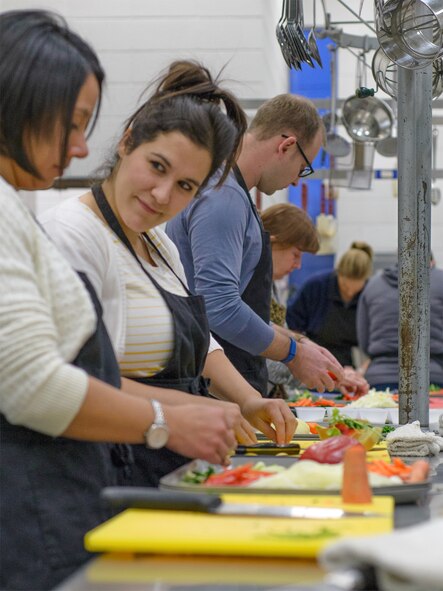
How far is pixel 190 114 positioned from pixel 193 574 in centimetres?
107

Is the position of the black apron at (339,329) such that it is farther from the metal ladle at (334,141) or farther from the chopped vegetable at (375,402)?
the chopped vegetable at (375,402)

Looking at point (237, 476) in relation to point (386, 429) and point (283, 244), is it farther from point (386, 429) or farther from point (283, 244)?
point (283, 244)

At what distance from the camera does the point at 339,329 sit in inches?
257

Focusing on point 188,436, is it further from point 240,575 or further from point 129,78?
point 129,78

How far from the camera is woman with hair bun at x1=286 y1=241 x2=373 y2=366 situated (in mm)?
6430

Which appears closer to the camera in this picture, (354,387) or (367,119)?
(354,387)

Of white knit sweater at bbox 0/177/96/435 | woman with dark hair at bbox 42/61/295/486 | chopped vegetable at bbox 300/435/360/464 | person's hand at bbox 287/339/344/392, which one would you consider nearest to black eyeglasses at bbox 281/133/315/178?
person's hand at bbox 287/339/344/392

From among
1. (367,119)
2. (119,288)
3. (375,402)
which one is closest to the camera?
(119,288)

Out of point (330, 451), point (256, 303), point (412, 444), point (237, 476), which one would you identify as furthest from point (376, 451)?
point (256, 303)

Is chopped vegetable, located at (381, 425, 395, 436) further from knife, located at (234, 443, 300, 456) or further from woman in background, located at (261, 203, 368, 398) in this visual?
woman in background, located at (261, 203, 368, 398)

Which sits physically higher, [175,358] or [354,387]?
[175,358]

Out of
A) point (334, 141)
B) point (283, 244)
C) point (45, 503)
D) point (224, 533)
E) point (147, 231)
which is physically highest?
point (147, 231)

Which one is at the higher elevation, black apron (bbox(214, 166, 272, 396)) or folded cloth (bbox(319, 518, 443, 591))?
folded cloth (bbox(319, 518, 443, 591))

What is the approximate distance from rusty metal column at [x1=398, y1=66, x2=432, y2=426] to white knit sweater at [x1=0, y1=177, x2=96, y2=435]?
1426 mm
